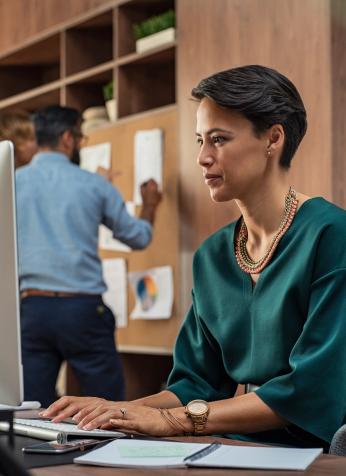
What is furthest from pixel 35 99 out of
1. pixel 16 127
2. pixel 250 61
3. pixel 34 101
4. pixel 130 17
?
pixel 250 61

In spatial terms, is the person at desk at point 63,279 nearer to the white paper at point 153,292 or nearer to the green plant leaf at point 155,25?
the white paper at point 153,292

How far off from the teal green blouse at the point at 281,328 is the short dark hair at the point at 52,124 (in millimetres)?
1780

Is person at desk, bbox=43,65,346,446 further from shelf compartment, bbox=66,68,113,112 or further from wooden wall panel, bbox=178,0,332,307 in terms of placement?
shelf compartment, bbox=66,68,113,112

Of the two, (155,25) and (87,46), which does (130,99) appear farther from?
(87,46)

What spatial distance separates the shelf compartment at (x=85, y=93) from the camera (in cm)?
447

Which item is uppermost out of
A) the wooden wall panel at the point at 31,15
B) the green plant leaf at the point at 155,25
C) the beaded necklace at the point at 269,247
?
the wooden wall panel at the point at 31,15

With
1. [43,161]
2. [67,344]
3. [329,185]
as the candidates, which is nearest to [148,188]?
[43,161]

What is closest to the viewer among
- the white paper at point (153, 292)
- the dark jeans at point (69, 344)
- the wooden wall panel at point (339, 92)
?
the wooden wall panel at point (339, 92)

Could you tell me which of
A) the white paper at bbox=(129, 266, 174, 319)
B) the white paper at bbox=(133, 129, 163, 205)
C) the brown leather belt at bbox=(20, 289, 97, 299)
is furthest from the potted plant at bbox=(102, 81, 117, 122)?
the brown leather belt at bbox=(20, 289, 97, 299)

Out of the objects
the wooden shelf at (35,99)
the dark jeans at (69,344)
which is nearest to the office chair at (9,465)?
the dark jeans at (69,344)

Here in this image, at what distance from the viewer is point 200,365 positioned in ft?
6.12

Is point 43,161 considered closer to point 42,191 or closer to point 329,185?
point 42,191

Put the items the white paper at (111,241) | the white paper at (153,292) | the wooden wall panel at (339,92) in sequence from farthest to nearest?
the white paper at (111,241), the white paper at (153,292), the wooden wall panel at (339,92)

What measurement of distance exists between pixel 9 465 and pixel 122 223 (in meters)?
2.88
